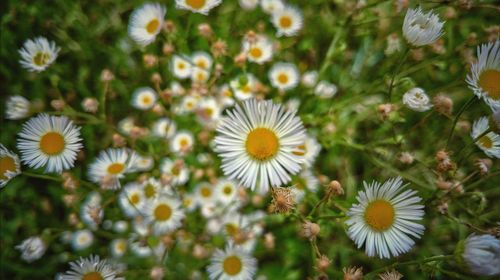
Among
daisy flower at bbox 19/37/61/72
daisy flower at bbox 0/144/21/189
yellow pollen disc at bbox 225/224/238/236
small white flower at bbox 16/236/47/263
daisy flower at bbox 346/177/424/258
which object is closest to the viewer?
daisy flower at bbox 346/177/424/258

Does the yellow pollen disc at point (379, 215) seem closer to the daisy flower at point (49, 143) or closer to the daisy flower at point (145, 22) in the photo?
→ the daisy flower at point (49, 143)

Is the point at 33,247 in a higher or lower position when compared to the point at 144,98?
lower

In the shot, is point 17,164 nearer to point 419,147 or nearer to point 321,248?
point 321,248

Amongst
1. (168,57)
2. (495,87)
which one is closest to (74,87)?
(168,57)

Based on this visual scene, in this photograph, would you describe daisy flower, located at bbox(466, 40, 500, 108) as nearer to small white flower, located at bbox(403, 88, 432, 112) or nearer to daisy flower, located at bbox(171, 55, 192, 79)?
small white flower, located at bbox(403, 88, 432, 112)

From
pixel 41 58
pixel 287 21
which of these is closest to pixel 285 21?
pixel 287 21

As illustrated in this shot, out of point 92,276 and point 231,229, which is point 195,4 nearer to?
point 231,229

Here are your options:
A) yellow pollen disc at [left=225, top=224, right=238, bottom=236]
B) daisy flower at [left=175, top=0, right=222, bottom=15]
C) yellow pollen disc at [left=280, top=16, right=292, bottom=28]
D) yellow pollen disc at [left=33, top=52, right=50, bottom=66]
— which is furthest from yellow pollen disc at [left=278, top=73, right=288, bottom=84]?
yellow pollen disc at [left=33, top=52, right=50, bottom=66]
